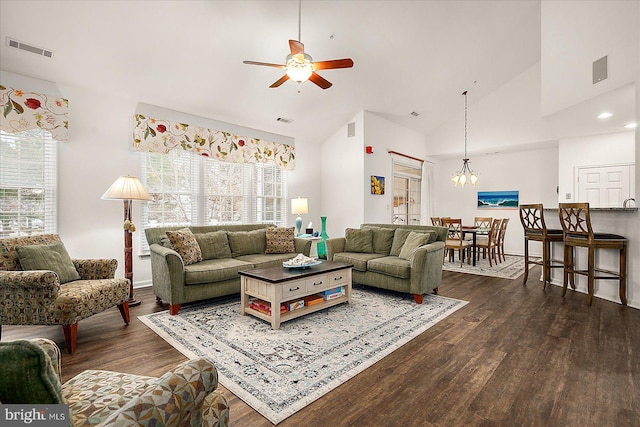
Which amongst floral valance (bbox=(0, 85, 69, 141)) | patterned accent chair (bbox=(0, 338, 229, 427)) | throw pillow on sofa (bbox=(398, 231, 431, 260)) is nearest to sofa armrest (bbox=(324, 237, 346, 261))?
throw pillow on sofa (bbox=(398, 231, 431, 260))

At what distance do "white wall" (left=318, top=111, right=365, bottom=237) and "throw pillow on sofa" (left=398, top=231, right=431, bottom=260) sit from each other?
200 cm

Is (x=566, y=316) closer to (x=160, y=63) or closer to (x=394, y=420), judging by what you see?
(x=394, y=420)

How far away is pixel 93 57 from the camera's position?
12.2ft

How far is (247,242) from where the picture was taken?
15.1 feet

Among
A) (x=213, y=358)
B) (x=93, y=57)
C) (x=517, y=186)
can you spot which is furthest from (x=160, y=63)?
(x=517, y=186)

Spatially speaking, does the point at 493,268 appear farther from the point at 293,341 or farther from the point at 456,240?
the point at 293,341

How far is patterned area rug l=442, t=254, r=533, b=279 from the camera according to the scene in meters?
5.41

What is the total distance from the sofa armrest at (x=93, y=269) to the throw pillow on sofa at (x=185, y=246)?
0.71 meters

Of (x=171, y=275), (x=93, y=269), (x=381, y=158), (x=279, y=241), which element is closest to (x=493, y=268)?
(x=381, y=158)

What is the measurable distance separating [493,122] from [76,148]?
7988 millimetres

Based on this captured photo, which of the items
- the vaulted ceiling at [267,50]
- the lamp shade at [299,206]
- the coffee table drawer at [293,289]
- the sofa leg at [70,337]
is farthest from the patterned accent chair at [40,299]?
the lamp shade at [299,206]

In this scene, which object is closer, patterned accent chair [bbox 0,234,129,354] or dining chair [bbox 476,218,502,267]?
patterned accent chair [bbox 0,234,129,354]

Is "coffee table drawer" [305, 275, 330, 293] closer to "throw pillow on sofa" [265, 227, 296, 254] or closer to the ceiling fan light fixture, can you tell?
"throw pillow on sofa" [265, 227, 296, 254]

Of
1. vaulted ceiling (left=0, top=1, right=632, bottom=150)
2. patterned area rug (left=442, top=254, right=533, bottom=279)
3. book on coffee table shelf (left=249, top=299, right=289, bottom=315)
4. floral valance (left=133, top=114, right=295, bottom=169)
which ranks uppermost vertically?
vaulted ceiling (left=0, top=1, right=632, bottom=150)
